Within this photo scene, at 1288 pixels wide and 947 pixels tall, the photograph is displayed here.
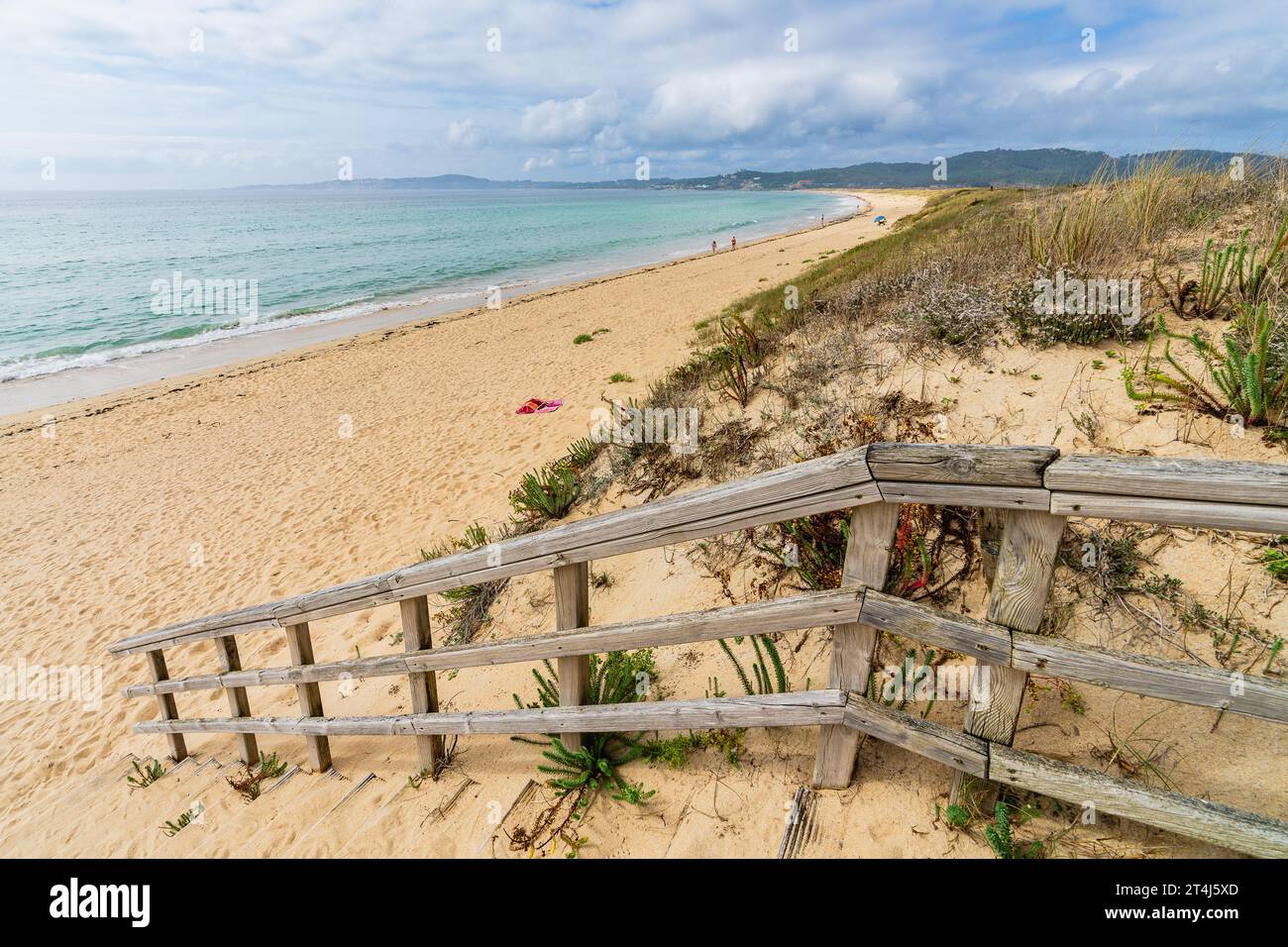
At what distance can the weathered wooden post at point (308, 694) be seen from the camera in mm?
3777

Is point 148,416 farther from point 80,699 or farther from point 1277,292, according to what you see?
point 1277,292

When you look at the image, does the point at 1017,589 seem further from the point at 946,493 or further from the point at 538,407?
the point at 538,407

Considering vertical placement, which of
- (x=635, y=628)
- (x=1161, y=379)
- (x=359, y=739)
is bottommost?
(x=359, y=739)

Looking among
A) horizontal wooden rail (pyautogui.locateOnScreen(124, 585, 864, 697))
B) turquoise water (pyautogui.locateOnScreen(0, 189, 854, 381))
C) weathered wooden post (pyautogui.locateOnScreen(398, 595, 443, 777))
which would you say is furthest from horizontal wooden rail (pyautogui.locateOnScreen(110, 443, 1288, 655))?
turquoise water (pyautogui.locateOnScreen(0, 189, 854, 381))

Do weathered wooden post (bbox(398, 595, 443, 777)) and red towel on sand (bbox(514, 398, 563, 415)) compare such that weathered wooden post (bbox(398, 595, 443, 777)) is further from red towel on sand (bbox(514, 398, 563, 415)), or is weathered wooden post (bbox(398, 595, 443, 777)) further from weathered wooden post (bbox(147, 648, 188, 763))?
red towel on sand (bbox(514, 398, 563, 415))

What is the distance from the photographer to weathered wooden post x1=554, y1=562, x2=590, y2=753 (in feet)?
8.48

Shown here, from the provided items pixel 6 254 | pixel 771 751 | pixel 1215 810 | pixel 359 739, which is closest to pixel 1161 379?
pixel 1215 810

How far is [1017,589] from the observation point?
70.5 inches

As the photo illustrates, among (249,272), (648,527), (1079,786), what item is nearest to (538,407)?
(648,527)

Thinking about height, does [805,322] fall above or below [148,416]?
above

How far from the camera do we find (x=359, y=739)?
4594 mm
